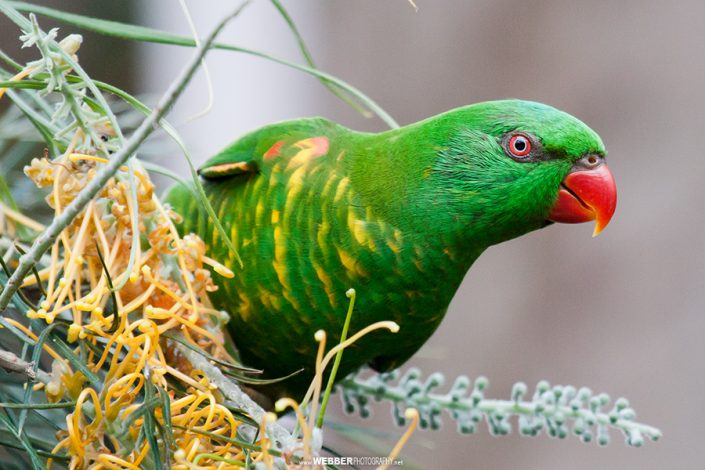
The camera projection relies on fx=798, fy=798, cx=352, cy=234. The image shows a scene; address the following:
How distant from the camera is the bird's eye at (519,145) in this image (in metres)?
0.96

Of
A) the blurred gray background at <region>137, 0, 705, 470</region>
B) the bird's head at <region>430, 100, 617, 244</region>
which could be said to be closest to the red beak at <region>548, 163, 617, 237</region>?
the bird's head at <region>430, 100, 617, 244</region>

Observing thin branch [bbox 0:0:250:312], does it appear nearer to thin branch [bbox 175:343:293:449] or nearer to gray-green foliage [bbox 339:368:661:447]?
thin branch [bbox 175:343:293:449]

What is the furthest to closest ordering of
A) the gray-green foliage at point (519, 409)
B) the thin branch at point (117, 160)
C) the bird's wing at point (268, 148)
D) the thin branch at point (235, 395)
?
the bird's wing at point (268, 148)
the gray-green foliage at point (519, 409)
the thin branch at point (235, 395)
the thin branch at point (117, 160)

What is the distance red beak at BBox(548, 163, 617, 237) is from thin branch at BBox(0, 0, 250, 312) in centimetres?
58

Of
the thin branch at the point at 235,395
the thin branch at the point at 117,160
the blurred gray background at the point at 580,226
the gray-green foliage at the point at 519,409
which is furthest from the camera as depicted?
the blurred gray background at the point at 580,226

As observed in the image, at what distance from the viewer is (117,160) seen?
1.69 ft

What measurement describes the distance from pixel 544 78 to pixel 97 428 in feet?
6.97

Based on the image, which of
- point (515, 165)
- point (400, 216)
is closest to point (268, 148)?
point (400, 216)

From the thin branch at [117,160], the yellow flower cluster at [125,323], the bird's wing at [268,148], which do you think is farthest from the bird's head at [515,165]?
the thin branch at [117,160]

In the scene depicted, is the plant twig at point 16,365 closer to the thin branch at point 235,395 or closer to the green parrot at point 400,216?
the thin branch at point 235,395

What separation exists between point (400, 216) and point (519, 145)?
0.17 m

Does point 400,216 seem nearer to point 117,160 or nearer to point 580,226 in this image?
point 117,160

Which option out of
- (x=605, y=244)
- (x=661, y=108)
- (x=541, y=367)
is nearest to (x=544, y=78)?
(x=661, y=108)

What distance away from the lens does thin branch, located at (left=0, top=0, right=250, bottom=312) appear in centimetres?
47
